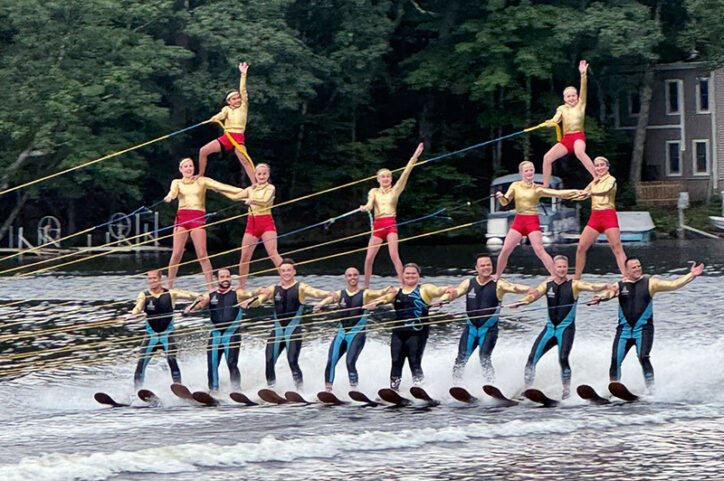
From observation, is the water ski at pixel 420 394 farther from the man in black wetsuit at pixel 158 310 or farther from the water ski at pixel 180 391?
the man in black wetsuit at pixel 158 310

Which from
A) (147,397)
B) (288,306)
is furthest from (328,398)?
(147,397)

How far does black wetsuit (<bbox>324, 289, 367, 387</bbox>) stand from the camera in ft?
68.5

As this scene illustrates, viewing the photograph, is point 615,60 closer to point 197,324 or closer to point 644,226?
point 644,226

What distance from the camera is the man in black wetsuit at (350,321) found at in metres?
20.8

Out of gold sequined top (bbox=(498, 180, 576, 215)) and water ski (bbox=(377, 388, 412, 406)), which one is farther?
gold sequined top (bbox=(498, 180, 576, 215))

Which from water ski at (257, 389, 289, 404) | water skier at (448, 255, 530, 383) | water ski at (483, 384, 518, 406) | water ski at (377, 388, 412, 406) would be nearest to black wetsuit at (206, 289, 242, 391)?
water ski at (257, 389, 289, 404)

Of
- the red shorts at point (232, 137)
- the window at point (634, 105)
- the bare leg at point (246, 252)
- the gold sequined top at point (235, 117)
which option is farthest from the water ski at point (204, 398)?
the window at point (634, 105)

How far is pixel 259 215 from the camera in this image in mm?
22609

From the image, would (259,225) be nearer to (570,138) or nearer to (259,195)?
(259,195)

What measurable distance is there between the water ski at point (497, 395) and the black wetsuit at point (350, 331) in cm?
187

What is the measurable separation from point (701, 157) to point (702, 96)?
244 centimetres

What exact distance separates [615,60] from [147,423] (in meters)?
33.5

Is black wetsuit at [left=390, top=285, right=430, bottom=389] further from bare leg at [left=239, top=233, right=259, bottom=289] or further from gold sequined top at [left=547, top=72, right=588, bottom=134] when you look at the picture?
gold sequined top at [left=547, top=72, right=588, bottom=134]

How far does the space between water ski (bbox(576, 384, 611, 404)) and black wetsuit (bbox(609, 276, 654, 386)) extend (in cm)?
74
